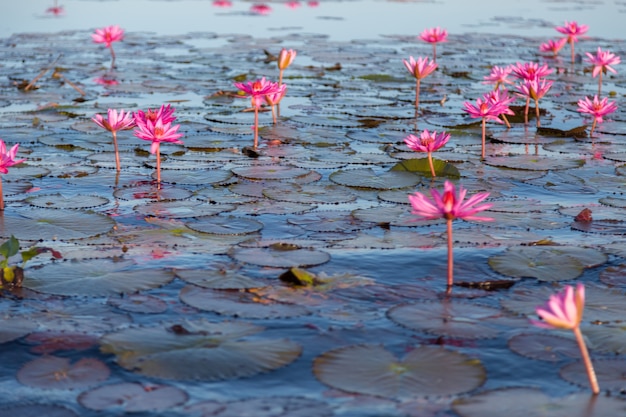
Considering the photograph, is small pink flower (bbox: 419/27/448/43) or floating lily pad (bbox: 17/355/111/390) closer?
floating lily pad (bbox: 17/355/111/390)

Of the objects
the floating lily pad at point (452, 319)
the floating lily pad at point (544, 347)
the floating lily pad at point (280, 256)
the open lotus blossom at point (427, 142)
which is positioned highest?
the open lotus blossom at point (427, 142)

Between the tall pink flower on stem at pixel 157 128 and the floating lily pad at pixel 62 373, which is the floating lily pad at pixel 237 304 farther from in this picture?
the tall pink flower on stem at pixel 157 128

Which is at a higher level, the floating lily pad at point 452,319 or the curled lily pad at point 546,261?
the curled lily pad at point 546,261

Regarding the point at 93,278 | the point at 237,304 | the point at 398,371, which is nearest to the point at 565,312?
the point at 398,371

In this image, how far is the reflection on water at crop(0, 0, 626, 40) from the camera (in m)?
14.3

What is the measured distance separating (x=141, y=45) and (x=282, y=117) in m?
5.69

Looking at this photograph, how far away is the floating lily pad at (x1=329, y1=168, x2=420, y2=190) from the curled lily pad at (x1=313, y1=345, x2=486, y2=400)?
2089mm

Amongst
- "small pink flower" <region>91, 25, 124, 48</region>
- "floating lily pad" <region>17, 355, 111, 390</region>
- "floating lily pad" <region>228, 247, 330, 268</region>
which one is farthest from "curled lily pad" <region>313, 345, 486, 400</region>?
"small pink flower" <region>91, 25, 124, 48</region>

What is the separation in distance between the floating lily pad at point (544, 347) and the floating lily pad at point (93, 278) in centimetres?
125

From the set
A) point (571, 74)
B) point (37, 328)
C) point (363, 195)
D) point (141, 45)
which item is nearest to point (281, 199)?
point (363, 195)

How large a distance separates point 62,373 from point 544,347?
1419mm

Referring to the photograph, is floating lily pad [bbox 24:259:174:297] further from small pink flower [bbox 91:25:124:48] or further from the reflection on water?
the reflection on water

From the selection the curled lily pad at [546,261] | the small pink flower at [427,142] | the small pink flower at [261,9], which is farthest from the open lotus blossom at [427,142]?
the small pink flower at [261,9]

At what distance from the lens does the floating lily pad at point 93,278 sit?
3041 millimetres
